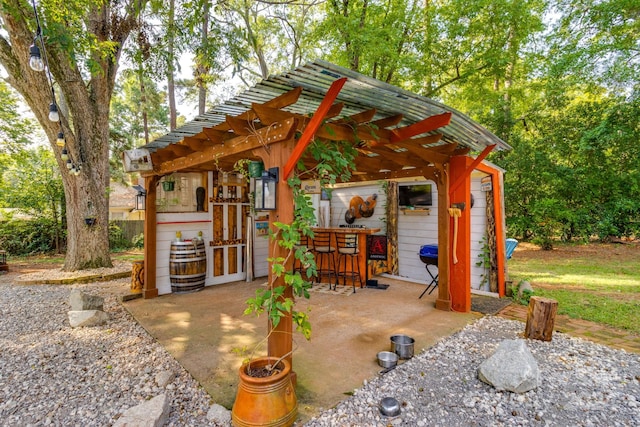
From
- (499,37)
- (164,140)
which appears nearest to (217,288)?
(164,140)

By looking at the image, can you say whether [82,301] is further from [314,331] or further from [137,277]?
[314,331]

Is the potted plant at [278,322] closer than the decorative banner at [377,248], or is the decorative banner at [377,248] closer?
the potted plant at [278,322]

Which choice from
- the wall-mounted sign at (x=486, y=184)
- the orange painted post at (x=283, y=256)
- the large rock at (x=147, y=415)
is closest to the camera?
the large rock at (x=147, y=415)

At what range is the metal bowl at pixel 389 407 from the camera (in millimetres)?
1970

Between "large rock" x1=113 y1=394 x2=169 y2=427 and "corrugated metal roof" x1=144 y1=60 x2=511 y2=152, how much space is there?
2125 millimetres

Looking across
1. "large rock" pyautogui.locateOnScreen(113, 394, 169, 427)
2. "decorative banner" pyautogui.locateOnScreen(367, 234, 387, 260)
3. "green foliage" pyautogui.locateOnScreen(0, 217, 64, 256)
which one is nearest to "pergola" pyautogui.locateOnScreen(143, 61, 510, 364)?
"large rock" pyautogui.locateOnScreen(113, 394, 169, 427)

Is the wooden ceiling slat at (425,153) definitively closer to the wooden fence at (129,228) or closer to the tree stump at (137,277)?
the tree stump at (137,277)

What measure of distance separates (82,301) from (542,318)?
5.08 metres

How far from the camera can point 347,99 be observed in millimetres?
2359

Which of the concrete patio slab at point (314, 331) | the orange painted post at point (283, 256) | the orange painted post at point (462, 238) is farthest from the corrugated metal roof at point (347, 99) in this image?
the concrete patio slab at point (314, 331)

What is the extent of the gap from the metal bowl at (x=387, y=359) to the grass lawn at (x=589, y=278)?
276cm

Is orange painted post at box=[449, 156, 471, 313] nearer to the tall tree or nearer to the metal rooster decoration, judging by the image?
the metal rooster decoration

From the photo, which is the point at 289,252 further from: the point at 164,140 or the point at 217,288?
the point at 217,288

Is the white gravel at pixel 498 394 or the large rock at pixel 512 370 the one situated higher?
the large rock at pixel 512 370
